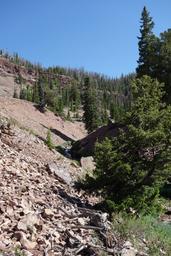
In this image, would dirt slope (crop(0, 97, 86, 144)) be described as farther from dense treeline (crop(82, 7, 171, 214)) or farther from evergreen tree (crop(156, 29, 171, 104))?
dense treeline (crop(82, 7, 171, 214))

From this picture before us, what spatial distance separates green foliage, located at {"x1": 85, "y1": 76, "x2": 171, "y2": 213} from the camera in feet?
58.2

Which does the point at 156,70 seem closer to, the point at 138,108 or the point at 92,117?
the point at 138,108

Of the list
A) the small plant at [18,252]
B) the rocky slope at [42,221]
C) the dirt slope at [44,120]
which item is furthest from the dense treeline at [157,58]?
the small plant at [18,252]

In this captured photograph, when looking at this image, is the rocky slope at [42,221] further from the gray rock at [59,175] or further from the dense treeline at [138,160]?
the gray rock at [59,175]

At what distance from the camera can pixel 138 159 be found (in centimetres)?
1862

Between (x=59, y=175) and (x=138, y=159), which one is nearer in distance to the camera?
(x=138, y=159)

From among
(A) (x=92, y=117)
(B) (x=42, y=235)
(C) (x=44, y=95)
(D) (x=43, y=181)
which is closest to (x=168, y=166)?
(D) (x=43, y=181)

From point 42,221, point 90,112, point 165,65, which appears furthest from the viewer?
point 90,112

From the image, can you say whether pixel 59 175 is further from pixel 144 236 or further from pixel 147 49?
pixel 147 49

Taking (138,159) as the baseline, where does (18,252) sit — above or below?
below

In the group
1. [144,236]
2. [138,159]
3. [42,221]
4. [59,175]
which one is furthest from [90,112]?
[144,236]

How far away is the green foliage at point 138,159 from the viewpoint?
58.2 ft

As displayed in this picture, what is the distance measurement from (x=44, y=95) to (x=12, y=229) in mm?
106179

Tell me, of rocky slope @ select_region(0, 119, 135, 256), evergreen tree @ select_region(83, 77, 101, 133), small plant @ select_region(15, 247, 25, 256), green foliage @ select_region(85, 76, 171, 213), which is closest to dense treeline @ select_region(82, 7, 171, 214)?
green foliage @ select_region(85, 76, 171, 213)
